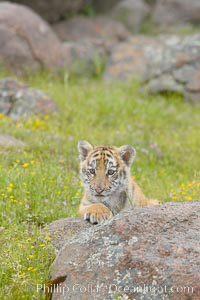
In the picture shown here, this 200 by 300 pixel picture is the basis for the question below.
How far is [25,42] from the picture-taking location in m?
17.3

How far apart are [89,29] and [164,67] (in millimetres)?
5684

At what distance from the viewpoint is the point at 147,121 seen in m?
14.9

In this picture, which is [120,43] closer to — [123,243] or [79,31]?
[79,31]

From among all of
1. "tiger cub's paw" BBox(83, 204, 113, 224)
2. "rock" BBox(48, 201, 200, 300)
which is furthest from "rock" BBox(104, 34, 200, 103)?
"rock" BBox(48, 201, 200, 300)

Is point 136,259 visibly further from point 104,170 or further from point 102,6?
point 102,6

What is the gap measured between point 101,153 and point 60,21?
1457 cm

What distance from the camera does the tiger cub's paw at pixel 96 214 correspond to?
293 inches

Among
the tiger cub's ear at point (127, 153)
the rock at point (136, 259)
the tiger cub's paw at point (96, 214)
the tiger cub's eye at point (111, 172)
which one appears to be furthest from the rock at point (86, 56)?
the rock at point (136, 259)

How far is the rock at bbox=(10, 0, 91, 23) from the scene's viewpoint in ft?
70.1

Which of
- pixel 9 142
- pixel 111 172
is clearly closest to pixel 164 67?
pixel 9 142

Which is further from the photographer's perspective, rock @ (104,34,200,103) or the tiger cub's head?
rock @ (104,34,200,103)

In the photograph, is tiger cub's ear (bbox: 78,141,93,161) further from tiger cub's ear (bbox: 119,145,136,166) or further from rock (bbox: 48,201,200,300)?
rock (bbox: 48,201,200,300)

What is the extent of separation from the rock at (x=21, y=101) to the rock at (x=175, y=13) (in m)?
10.0

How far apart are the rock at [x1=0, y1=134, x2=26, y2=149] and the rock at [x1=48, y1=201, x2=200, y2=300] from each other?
501 centimetres
